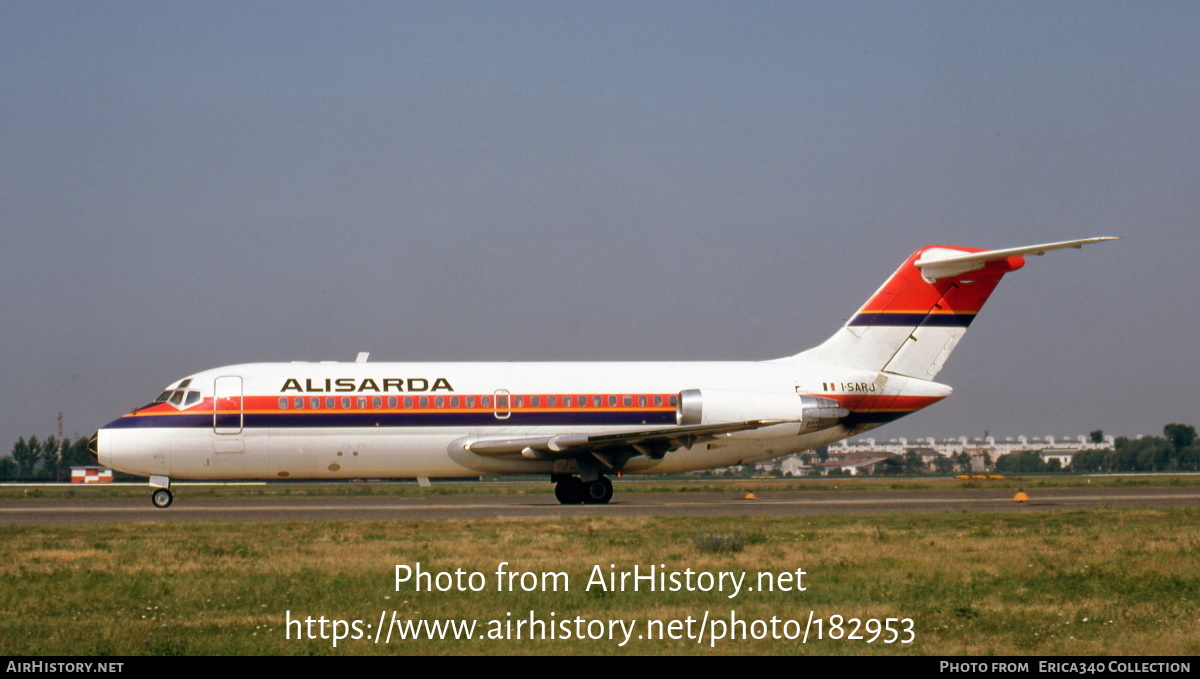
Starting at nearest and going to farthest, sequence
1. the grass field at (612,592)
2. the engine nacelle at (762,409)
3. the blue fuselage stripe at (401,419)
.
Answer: the grass field at (612,592) < the blue fuselage stripe at (401,419) < the engine nacelle at (762,409)

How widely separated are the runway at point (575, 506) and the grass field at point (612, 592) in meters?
3.83

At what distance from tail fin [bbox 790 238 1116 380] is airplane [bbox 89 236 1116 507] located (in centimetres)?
4

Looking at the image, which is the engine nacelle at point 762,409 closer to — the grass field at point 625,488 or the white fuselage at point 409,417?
the white fuselage at point 409,417

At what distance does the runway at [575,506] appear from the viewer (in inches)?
1005

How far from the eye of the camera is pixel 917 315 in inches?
1248

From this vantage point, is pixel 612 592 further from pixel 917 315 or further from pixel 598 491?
pixel 917 315

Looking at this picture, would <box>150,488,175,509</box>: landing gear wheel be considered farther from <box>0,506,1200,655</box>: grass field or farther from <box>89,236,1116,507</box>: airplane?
<box>0,506,1200,655</box>: grass field

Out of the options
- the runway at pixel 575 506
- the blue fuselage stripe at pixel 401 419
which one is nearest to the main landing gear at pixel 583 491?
the runway at pixel 575 506

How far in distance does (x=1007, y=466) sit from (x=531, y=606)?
11829cm

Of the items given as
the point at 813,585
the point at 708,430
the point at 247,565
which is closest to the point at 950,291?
the point at 708,430

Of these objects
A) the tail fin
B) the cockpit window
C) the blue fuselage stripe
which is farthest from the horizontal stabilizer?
the cockpit window

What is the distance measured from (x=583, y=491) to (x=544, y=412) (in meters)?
2.36
